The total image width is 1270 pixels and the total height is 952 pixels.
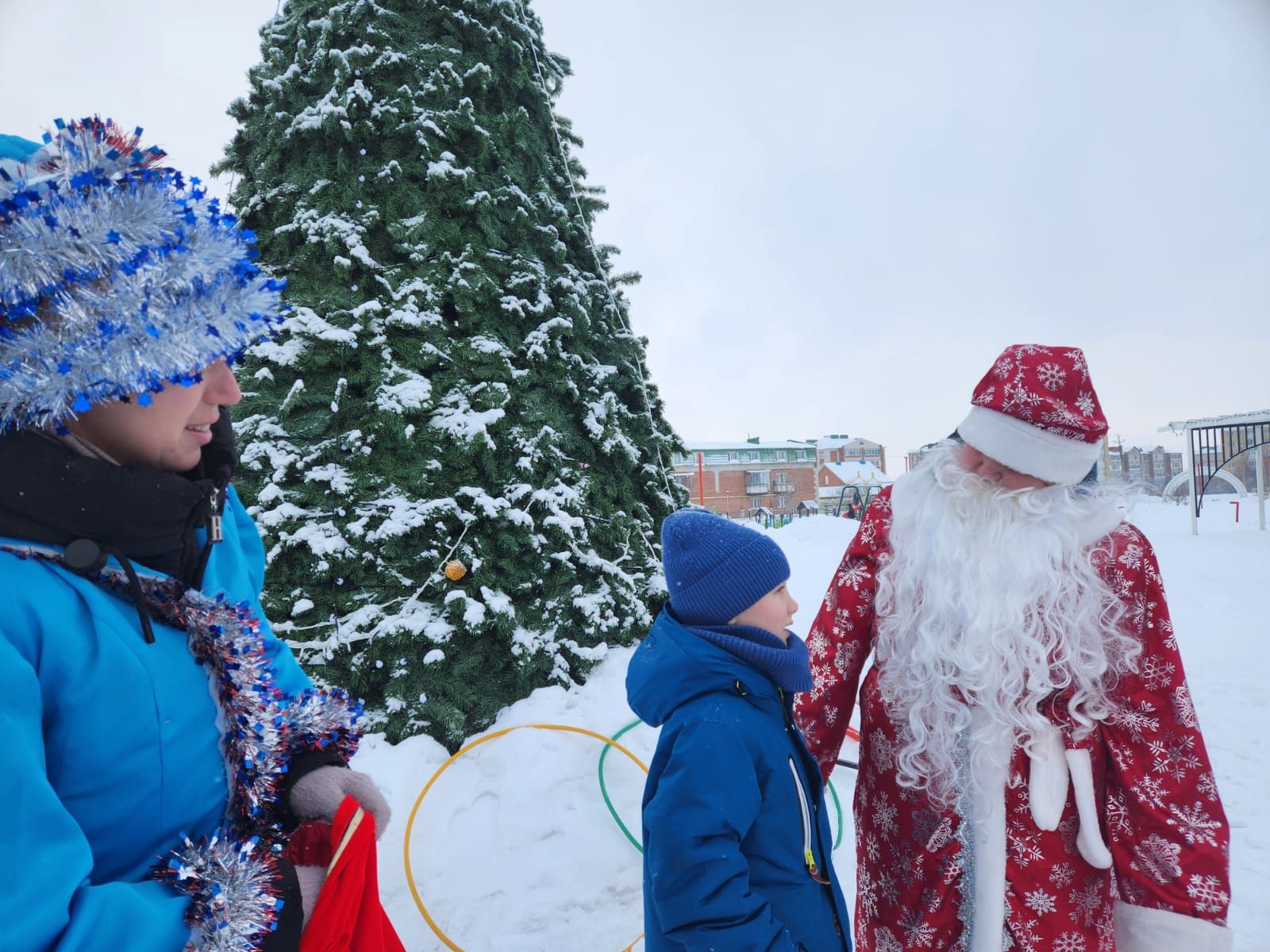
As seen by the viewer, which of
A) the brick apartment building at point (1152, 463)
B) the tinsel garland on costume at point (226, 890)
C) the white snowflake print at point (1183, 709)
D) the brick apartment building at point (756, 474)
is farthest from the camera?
the brick apartment building at point (756, 474)

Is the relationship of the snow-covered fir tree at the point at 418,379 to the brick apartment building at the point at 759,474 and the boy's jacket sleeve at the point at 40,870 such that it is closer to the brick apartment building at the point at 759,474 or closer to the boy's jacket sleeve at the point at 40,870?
the boy's jacket sleeve at the point at 40,870

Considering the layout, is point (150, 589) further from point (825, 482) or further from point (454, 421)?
point (825, 482)

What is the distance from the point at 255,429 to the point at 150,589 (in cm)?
264

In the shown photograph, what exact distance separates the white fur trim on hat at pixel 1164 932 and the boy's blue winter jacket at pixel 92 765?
195 centimetres

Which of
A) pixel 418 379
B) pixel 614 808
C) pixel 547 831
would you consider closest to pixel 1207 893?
pixel 614 808

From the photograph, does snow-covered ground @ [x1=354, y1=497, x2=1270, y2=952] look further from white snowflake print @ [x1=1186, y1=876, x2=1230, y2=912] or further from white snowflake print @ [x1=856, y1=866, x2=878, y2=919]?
white snowflake print @ [x1=1186, y1=876, x2=1230, y2=912]

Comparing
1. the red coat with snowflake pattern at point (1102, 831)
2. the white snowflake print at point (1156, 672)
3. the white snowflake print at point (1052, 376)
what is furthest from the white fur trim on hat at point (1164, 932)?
the white snowflake print at point (1052, 376)

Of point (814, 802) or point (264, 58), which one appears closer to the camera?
point (814, 802)

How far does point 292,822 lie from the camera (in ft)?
3.74

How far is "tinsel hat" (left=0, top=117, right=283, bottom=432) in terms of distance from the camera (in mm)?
798

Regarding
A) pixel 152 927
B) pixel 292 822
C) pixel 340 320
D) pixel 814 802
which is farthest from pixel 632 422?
pixel 152 927

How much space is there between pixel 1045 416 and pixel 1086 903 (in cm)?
123

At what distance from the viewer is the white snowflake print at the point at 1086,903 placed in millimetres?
1525

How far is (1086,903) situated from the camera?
1.53 m
